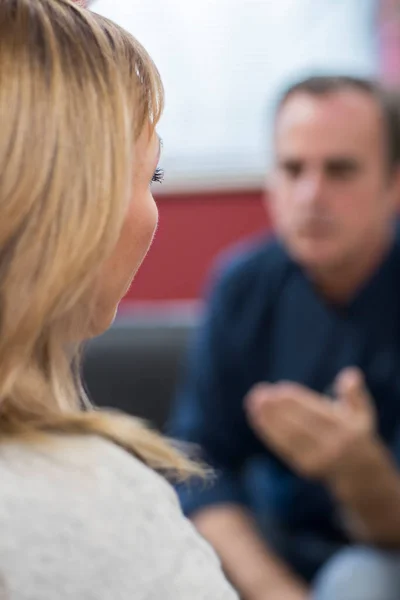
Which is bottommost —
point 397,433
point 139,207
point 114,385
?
point 114,385

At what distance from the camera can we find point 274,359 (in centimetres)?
149

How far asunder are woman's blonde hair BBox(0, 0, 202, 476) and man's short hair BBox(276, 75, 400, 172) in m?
1.02

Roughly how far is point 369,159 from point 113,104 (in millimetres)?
1053

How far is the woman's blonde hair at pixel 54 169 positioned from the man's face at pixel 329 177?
0.91m

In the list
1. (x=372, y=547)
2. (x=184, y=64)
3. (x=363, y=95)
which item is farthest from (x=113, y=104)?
(x=184, y=64)

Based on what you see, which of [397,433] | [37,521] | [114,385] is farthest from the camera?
[114,385]

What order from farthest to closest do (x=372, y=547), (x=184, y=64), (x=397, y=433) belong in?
(x=184, y=64), (x=397, y=433), (x=372, y=547)

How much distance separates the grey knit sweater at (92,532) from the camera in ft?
1.41

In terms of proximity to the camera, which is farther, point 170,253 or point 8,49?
point 170,253

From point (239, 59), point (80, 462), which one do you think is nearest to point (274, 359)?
point (239, 59)

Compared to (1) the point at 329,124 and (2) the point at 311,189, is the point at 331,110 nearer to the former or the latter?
(1) the point at 329,124

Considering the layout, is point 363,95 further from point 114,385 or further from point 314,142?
point 114,385

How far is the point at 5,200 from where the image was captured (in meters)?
0.47

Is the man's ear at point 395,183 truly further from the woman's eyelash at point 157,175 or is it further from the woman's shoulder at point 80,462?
the woman's shoulder at point 80,462
